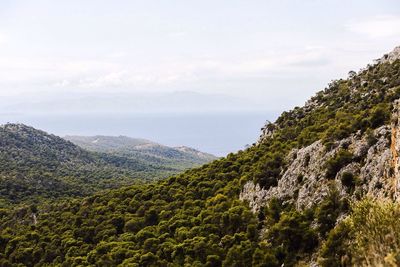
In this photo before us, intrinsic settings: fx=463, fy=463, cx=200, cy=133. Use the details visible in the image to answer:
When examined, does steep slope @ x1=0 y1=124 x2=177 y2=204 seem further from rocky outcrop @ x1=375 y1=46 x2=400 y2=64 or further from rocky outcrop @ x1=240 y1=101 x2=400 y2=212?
rocky outcrop @ x1=375 y1=46 x2=400 y2=64

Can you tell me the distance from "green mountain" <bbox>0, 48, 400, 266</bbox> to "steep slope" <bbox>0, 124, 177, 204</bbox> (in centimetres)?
3502

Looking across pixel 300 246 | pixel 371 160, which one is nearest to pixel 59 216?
pixel 300 246

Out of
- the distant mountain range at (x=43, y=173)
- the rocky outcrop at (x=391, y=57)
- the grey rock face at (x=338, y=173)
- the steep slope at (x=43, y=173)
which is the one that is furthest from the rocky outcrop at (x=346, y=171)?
A: the steep slope at (x=43, y=173)

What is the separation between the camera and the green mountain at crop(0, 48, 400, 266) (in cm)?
2784

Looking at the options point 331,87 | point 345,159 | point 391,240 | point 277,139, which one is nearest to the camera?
point 391,240

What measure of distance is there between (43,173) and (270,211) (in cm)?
10394

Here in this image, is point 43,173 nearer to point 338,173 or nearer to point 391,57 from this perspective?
point 391,57

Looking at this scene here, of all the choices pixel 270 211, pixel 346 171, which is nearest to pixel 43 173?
pixel 270 211

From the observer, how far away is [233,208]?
43.4 metres

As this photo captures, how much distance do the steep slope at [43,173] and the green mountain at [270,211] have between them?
115ft

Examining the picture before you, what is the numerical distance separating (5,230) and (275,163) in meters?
38.7

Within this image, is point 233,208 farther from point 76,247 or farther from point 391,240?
point 391,240

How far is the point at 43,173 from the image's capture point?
130 metres

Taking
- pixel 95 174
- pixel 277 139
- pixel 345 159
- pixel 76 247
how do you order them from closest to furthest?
pixel 345 159 → pixel 76 247 → pixel 277 139 → pixel 95 174
